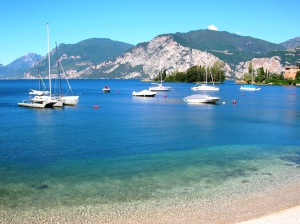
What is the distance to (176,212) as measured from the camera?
18109 millimetres

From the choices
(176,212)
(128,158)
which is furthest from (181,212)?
(128,158)

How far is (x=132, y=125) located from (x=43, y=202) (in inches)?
1348

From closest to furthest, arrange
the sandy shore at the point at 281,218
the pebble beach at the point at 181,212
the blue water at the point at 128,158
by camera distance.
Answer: the sandy shore at the point at 281,218, the pebble beach at the point at 181,212, the blue water at the point at 128,158

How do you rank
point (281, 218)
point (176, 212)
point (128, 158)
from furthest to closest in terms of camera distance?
point (128, 158), point (176, 212), point (281, 218)

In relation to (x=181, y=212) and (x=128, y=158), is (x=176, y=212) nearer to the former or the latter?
(x=181, y=212)

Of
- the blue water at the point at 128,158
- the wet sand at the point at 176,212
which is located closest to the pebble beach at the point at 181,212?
the wet sand at the point at 176,212

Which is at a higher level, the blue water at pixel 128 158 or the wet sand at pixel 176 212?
the blue water at pixel 128 158

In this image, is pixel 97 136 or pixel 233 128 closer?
pixel 97 136

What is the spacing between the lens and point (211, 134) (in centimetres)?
4494

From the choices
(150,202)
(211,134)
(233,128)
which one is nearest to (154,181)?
(150,202)

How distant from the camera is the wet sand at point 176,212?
55.5 feet

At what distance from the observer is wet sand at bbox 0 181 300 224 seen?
16.9 metres

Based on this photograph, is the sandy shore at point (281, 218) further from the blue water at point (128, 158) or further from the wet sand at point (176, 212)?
the blue water at point (128, 158)

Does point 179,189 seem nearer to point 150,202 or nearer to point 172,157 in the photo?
point 150,202
